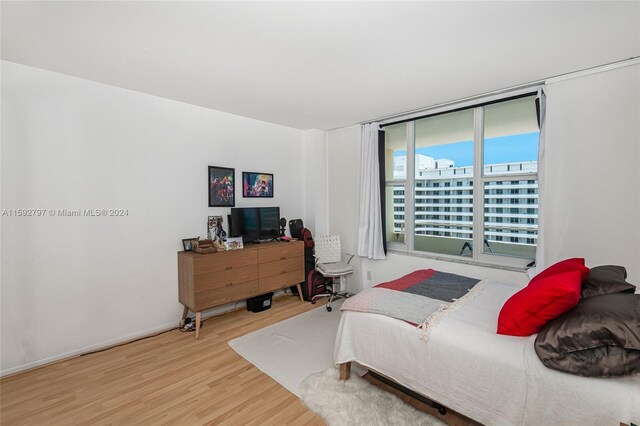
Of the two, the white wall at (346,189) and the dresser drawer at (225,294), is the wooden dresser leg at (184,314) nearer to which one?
the dresser drawer at (225,294)

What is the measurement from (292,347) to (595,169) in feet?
10.7

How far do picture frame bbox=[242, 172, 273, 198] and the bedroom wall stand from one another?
3363mm

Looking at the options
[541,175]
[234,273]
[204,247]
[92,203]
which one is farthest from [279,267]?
[541,175]

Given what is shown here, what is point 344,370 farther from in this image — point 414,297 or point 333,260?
point 333,260

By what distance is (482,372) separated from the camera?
1.58m

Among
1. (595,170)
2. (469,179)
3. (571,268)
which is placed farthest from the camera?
(469,179)

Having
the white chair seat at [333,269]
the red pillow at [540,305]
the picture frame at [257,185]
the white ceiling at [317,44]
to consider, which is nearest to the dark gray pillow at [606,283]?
the red pillow at [540,305]

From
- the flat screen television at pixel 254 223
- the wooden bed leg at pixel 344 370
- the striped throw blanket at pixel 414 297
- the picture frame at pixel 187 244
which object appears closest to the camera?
the striped throw blanket at pixel 414 297

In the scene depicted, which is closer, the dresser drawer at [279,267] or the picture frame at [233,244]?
the picture frame at [233,244]

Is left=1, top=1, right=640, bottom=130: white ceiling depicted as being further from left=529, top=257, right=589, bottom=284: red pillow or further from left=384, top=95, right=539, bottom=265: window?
left=529, top=257, right=589, bottom=284: red pillow

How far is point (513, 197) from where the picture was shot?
3145mm

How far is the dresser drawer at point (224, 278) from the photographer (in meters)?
3.09

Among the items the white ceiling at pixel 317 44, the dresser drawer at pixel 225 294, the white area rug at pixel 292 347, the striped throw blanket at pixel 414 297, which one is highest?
the white ceiling at pixel 317 44

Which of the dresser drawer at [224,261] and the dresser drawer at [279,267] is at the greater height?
the dresser drawer at [224,261]
